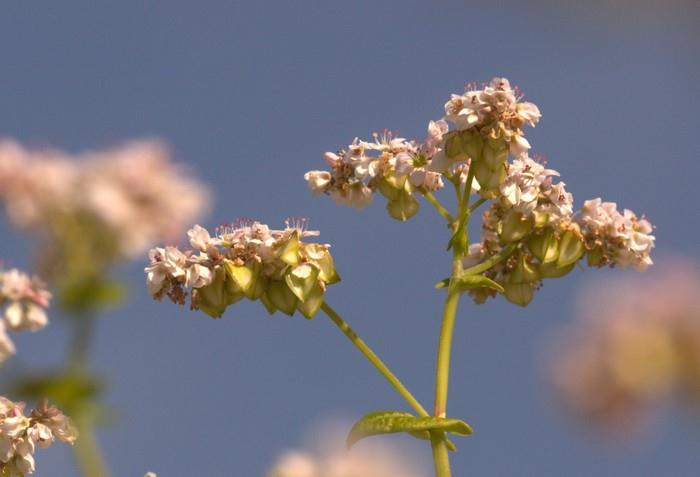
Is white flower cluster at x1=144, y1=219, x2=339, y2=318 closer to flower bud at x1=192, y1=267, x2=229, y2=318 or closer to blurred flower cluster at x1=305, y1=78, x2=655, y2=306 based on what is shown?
flower bud at x1=192, y1=267, x2=229, y2=318

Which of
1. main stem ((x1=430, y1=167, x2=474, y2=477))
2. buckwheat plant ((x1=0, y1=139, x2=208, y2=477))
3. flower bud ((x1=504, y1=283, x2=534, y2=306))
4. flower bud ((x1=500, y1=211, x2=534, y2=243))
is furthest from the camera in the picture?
→ flower bud ((x1=504, y1=283, x2=534, y2=306))

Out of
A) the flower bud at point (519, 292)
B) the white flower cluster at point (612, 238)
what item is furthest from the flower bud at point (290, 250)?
the white flower cluster at point (612, 238)

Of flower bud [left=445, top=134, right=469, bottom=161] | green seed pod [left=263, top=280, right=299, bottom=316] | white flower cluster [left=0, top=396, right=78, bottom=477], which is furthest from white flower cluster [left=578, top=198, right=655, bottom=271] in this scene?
white flower cluster [left=0, top=396, right=78, bottom=477]

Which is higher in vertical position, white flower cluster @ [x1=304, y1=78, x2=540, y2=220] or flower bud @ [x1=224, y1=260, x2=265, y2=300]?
white flower cluster @ [x1=304, y1=78, x2=540, y2=220]

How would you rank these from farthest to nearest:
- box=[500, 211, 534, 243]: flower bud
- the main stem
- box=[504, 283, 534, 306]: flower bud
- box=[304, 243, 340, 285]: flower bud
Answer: box=[504, 283, 534, 306]: flower bud → box=[500, 211, 534, 243]: flower bud → box=[304, 243, 340, 285]: flower bud → the main stem

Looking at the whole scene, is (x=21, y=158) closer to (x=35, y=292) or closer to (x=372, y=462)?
(x=35, y=292)

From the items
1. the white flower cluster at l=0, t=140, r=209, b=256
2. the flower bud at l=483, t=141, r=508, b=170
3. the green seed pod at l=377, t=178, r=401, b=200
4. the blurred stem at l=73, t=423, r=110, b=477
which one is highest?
the green seed pod at l=377, t=178, r=401, b=200

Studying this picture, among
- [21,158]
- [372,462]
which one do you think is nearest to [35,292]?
[21,158]
